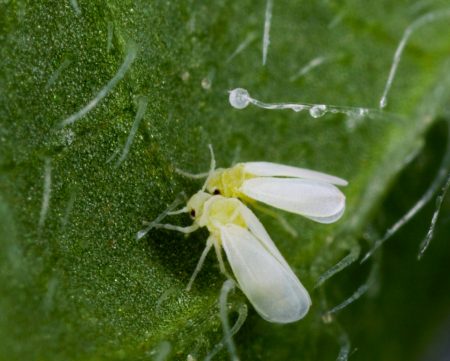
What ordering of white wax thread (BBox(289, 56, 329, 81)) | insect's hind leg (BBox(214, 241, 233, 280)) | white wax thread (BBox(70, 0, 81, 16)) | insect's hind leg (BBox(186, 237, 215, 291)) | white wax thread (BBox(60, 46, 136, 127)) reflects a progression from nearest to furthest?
white wax thread (BBox(60, 46, 136, 127)) → white wax thread (BBox(70, 0, 81, 16)) → insect's hind leg (BBox(186, 237, 215, 291)) → insect's hind leg (BBox(214, 241, 233, 280)) → white wax thread (BBox(289, 56, 329, 81))

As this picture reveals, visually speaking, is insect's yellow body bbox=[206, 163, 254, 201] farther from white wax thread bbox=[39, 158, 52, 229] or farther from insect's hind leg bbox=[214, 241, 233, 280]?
white wax thread bbox=[39, 158, 52, 229]

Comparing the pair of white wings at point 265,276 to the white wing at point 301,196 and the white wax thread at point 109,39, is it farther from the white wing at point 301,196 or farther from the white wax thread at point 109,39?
the white wax thread at point 109,39

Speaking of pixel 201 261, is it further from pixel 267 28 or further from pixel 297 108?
pixel 267 28

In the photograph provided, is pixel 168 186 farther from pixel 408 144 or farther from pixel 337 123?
pixel 408 144

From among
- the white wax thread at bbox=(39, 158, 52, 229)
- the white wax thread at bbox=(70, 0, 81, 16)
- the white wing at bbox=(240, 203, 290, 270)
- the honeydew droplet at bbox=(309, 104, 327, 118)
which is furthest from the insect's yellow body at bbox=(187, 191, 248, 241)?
the white wax thread at bbox=(70, 0, 81, 16)

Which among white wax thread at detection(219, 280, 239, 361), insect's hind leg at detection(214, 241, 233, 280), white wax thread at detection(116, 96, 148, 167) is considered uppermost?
white wax thread at detection(116, 96, 148, 167)

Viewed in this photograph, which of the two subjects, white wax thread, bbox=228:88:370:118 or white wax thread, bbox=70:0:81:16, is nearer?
white wax thread, bbox=70:0:81:16
